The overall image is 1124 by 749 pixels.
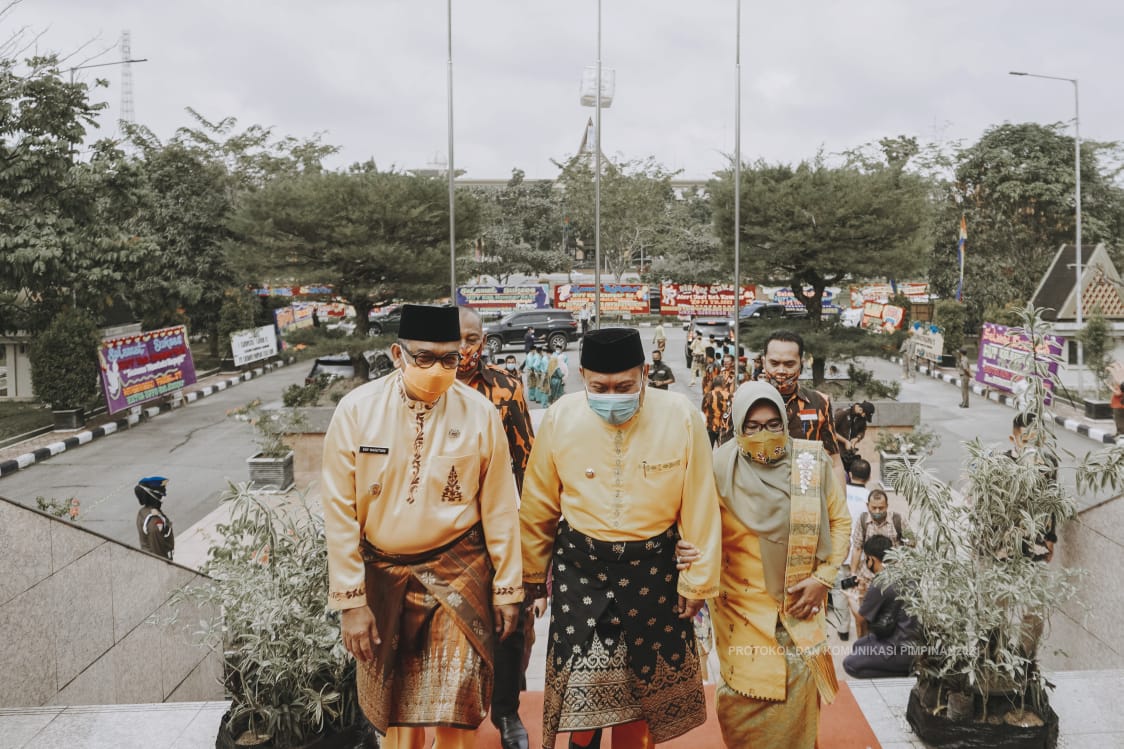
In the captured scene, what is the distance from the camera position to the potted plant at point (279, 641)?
2.90 meters

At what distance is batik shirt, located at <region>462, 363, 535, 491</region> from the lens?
3.86m

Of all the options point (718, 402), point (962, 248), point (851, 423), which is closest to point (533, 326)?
point (962, 248)

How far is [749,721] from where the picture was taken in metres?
3.04

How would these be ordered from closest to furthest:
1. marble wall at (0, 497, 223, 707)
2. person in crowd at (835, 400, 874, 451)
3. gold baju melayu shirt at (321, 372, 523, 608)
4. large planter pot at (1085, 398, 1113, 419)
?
gold baju melayu shirt at (321, 372, 523, 608) < marble wall at (0, 497, 223, 707) < person in crowd at (835, 400, 874, 451) < large planter pot at (1085, 398, 1113, 419)

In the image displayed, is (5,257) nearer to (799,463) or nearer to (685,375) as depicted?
(685,375)

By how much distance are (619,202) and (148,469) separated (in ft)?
78.9

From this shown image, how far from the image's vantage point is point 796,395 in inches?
181

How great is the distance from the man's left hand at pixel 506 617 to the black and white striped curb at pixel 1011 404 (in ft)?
37.0

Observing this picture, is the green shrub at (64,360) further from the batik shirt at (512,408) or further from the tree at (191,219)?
the batik shirt at (512,408)

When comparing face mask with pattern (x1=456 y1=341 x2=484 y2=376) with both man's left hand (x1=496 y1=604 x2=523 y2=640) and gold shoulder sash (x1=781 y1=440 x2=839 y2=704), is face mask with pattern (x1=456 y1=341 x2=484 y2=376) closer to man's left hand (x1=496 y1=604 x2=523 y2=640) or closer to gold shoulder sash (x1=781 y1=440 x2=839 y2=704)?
man's left hand (x1=496 y1=604 x2=523 y2=640)

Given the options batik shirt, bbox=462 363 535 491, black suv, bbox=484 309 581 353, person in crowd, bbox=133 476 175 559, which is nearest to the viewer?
batik shirt, bbox=462 363 535 491

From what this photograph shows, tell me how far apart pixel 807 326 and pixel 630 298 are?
17.8m

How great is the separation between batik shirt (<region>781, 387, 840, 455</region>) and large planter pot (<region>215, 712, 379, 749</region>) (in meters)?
2.51

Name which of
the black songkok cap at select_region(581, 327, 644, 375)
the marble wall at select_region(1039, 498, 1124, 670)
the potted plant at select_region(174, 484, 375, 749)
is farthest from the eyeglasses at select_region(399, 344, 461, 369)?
the marble wall at select_region(1039, 498, 1124, 670)
